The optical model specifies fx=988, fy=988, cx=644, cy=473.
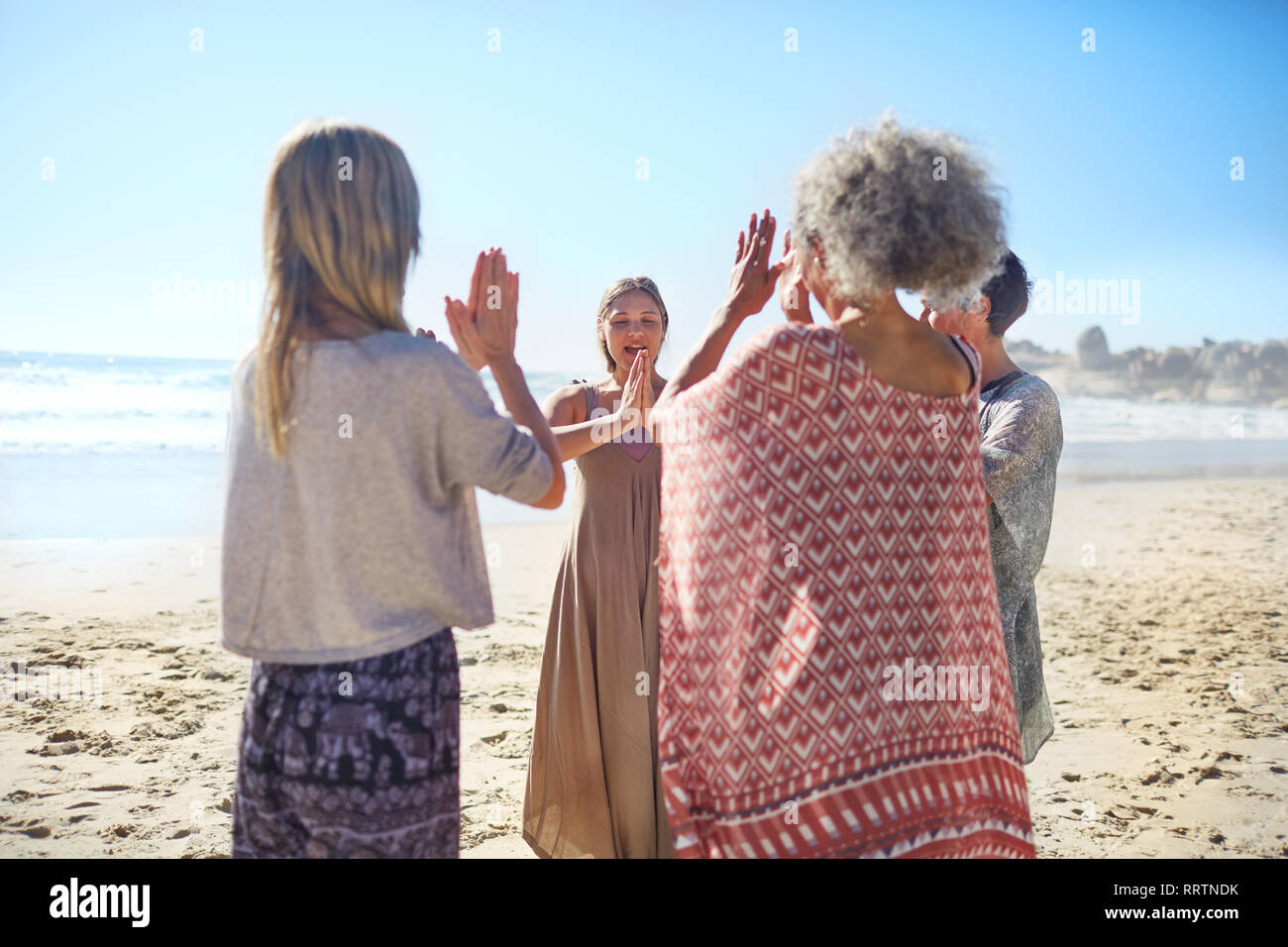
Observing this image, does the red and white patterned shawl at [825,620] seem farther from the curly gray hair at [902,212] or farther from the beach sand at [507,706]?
the beach sand at [507,706]

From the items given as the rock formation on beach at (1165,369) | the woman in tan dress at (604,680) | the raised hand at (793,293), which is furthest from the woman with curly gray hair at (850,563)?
the rock formation on beach at (1165,369)

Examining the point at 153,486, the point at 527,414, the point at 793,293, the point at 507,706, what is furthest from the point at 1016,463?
the point at 153,486

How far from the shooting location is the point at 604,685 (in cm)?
329

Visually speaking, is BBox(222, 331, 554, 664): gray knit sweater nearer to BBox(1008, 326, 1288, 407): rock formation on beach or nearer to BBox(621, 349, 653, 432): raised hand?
BBox(621, 349, 653, 432): raised hand

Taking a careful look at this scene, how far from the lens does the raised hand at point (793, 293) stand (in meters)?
2.31

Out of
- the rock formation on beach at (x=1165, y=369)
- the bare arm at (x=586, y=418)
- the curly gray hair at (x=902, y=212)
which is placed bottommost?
the bare arm at (x=586, y=418)

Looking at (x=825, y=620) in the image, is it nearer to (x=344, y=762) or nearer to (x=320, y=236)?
(x=344, y=762)

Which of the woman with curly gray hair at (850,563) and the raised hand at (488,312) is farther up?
the raised hand at (488,312)

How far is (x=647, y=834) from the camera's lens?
3242mm

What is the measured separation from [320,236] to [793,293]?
109 centimetres

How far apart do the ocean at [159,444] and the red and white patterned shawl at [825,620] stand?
9.23 m

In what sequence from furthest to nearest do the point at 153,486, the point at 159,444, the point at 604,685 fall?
the point at 159,444 < the point at 153,486 < the point at 604,685

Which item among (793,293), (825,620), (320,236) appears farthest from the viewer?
(793,293)

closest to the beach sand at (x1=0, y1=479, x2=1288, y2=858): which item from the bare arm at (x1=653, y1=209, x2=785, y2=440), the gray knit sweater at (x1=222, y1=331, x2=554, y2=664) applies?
the gray knit sweater at (x1=222, y1=331, x2=554, y2=664)
